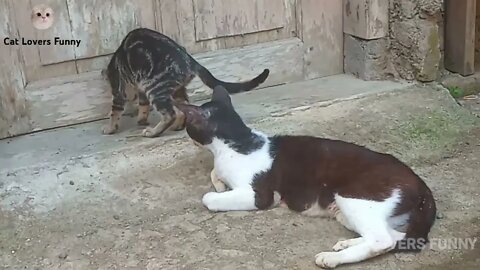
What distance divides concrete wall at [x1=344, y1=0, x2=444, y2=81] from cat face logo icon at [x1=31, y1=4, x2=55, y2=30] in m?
1.44

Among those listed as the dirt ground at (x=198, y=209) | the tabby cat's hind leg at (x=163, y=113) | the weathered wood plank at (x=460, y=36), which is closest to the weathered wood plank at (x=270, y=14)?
the dirt ground at (x=198, y=209)

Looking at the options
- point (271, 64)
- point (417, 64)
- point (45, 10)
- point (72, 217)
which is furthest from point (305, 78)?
point (72, 217)

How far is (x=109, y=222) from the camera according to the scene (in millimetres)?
2738

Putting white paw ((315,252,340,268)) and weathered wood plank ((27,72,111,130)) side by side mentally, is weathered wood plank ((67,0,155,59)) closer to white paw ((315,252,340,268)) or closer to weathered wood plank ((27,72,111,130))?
weathered wood plank ((27,72,111,130))

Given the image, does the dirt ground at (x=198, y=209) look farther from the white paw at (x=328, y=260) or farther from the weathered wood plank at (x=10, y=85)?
the weathered wood plank at (x=10, y=85)

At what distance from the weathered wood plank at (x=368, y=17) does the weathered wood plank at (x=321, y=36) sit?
0.30 feet

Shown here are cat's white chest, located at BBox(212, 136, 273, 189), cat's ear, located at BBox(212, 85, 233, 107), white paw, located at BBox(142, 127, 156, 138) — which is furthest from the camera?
white paw, located at BBox(142, 127, 156, 138)

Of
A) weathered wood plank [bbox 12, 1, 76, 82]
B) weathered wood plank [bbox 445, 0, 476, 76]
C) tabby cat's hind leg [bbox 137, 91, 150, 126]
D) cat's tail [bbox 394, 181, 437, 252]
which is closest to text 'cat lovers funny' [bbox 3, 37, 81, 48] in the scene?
weathered wood plank [bbox 12, 1, 76, 82]

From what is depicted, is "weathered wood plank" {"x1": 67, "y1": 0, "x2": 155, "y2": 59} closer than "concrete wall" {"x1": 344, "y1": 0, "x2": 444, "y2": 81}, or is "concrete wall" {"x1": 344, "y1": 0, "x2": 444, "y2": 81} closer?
"weathered wood plank" {"x1": 67, "y1": 0, "x2": 155, "y2": 59}

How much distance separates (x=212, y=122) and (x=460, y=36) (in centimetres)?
165

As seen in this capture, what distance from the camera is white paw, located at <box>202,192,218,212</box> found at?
9.03ft

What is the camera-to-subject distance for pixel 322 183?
2645 millimetres

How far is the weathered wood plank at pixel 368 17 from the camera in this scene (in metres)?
3.67

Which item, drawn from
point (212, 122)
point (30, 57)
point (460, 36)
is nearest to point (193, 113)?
point (212, 122)
